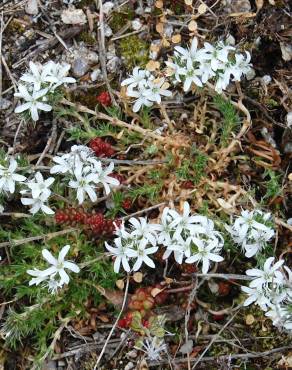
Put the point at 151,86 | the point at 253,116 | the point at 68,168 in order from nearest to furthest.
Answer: the point at 68,168 → the point at 151,86 → the point at 253,116

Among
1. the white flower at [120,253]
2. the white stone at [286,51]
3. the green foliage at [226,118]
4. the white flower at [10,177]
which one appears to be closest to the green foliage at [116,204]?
the white flower at [120,253]

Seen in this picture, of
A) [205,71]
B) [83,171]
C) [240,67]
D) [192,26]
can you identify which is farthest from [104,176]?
[192,26]

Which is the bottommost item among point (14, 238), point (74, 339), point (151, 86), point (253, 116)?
point (74, 339)

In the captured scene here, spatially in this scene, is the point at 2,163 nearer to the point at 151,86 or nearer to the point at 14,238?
the point at 14,238

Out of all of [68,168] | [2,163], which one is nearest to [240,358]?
[68,168]

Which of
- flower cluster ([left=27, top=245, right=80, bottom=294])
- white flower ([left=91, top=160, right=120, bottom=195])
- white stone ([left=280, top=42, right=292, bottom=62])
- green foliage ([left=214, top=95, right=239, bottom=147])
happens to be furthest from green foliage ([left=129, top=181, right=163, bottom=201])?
white stone ([left=280, top=42, right=292, bottom=62])

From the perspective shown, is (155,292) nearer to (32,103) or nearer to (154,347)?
(154,347)
